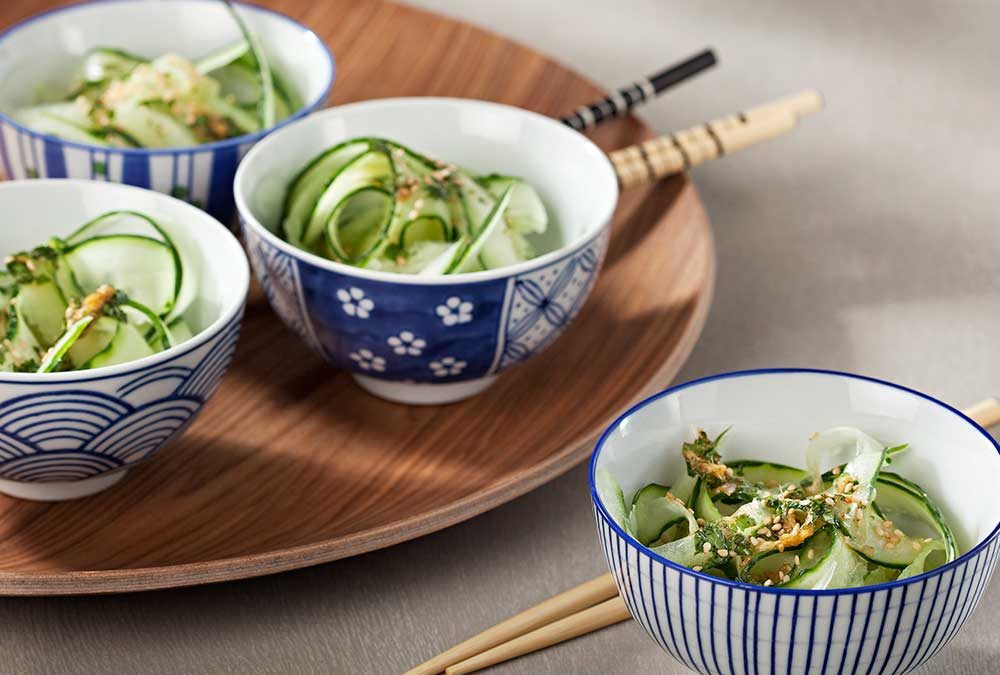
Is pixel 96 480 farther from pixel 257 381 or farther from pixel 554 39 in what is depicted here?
pixel 554 39

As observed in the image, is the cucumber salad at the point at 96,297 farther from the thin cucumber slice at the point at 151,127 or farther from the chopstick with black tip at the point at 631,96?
the chopstick with black tip at the point at 631,96

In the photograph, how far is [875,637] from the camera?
878mm

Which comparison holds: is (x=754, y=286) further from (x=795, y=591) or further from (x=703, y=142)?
(x=795, y=591)

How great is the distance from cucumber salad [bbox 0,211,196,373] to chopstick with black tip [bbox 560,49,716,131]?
2.04 feet

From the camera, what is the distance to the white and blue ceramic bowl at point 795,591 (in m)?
0.87

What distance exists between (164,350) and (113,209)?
195mm

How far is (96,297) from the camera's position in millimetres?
1165

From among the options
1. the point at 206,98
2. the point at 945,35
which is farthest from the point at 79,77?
the point at 945,35

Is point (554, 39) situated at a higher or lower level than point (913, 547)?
lower

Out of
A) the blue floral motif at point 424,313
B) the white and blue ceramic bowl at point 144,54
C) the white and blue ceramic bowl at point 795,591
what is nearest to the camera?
the white and blue ceramic bowl at point 795,591

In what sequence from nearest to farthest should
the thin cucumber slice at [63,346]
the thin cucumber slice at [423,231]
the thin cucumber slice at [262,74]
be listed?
the thin cucumber slice at [63,346] → the thin cucumber slice at [423,231] → the thin cucumber slice at [262,74]

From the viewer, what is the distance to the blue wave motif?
105cm

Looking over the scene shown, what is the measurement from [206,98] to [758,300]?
0.68 m

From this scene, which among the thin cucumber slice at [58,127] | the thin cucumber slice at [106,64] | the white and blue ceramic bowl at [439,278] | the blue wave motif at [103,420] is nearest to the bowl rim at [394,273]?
the white and blue ceramic bowl at [439,278]
